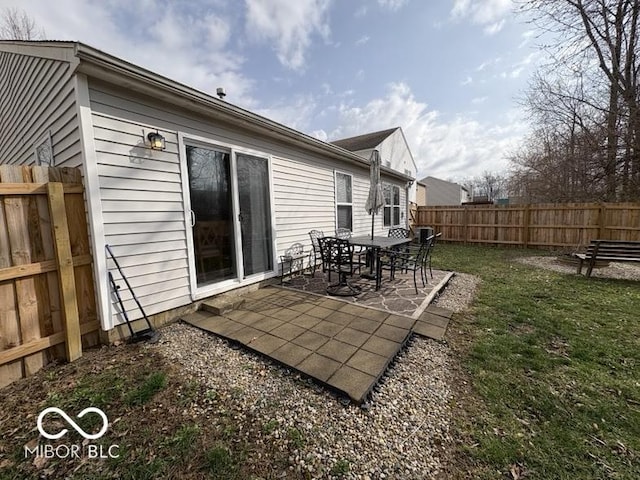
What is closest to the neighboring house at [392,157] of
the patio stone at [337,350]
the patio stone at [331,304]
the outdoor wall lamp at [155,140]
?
the patio stone at [331,304]

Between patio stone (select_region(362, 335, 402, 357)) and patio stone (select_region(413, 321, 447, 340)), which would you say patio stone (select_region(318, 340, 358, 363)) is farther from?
patio stone (select_region(413, 321, 447, 340))

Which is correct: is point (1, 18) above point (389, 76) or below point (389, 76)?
above

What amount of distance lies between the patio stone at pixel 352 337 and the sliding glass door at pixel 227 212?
207cm

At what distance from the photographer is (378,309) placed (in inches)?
144

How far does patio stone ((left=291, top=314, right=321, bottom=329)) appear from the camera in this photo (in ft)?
10.6

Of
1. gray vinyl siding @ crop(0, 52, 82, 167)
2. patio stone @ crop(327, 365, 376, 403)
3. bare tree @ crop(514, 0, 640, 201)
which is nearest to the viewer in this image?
patio stone @ crop(327, 365, 376, 403)

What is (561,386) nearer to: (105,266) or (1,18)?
(105,266)

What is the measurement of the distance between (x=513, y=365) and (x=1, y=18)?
60.8ft

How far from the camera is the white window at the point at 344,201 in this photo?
6898 millimetres

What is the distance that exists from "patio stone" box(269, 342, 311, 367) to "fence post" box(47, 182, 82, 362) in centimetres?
203

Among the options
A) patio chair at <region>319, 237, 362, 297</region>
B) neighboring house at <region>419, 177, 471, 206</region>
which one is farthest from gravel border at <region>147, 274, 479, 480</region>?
neighboring house at <region>419, 177, 471, 206</region>

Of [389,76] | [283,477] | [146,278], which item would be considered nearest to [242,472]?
[283,477]

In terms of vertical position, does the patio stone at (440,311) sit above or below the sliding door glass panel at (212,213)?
below

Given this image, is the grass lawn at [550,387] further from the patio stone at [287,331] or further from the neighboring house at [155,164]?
the neighboring house at [155,164]
